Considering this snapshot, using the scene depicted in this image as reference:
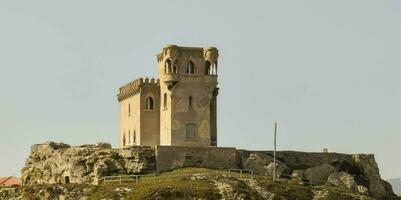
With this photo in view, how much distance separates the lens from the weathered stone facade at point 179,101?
11531cm

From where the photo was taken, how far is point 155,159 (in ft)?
356

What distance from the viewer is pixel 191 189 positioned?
98.4 meters

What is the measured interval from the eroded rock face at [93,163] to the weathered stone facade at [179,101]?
5818mm

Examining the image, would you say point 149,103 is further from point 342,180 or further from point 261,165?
point 342,180

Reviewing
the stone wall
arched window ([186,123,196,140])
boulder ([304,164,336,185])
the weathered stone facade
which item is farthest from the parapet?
boulder ([304,164,336,185])

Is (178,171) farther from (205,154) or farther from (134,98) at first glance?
(134,98)

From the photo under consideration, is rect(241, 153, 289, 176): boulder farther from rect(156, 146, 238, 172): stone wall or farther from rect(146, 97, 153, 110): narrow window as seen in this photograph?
rect(146, 97, 153, 110): narrow window

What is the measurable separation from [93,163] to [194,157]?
1059 centimetres

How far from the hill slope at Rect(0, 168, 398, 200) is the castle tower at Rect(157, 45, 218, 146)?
822cm

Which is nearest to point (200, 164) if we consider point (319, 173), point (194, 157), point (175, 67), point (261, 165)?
point (194, 157)

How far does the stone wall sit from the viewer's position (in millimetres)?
108812

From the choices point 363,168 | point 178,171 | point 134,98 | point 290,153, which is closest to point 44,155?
point 134,98

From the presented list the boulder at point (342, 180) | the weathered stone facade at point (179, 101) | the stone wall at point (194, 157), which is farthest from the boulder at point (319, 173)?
the weathered stone facade at point (179, 101)

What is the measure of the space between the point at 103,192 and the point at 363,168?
35.0 metres
